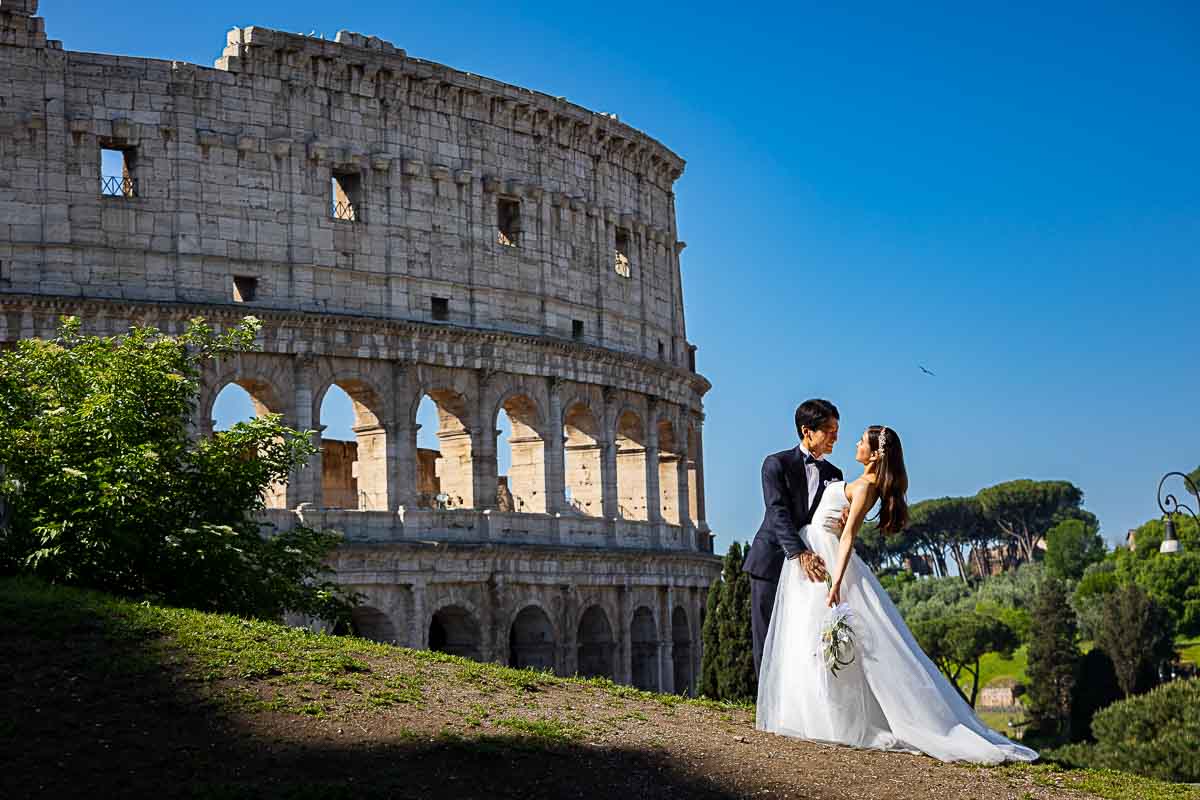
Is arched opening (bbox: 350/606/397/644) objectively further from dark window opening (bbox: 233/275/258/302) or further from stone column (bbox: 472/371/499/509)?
dark window opening (bbox: 233/275/258/302)

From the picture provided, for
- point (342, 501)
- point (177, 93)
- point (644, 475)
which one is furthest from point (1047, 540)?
point (177, 93)

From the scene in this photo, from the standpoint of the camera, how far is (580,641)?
48.8m

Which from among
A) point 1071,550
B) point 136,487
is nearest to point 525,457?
point 136,487

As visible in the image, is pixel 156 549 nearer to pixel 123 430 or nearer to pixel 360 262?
pixel 123 430

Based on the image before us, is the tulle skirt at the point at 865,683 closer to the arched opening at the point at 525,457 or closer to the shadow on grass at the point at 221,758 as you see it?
the shadow on grass at the point at 221,758

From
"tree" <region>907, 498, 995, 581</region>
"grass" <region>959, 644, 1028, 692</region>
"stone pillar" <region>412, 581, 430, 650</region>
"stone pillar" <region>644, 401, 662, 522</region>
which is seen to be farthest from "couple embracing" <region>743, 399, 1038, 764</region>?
"tree" <region>907, 498, 995, 581</region>

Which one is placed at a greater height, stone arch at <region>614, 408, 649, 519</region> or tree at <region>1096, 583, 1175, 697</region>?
stone arch at <region>614, 408, 649, 519</region>

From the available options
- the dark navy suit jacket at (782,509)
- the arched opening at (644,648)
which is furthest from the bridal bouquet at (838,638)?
the arched opening at (644,648)

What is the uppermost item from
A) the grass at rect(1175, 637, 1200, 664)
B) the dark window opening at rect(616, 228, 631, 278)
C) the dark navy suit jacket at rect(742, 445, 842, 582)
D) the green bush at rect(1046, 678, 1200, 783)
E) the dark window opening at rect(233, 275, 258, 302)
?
the dark window opening at rect(616, 228, 631, 278)

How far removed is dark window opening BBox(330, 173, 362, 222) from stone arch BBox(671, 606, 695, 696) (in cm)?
1584

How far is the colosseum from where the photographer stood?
39.8 m

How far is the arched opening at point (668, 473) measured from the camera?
5372 cm

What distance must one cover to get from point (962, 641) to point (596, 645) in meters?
38.9

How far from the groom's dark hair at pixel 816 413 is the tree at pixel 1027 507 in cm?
11652
